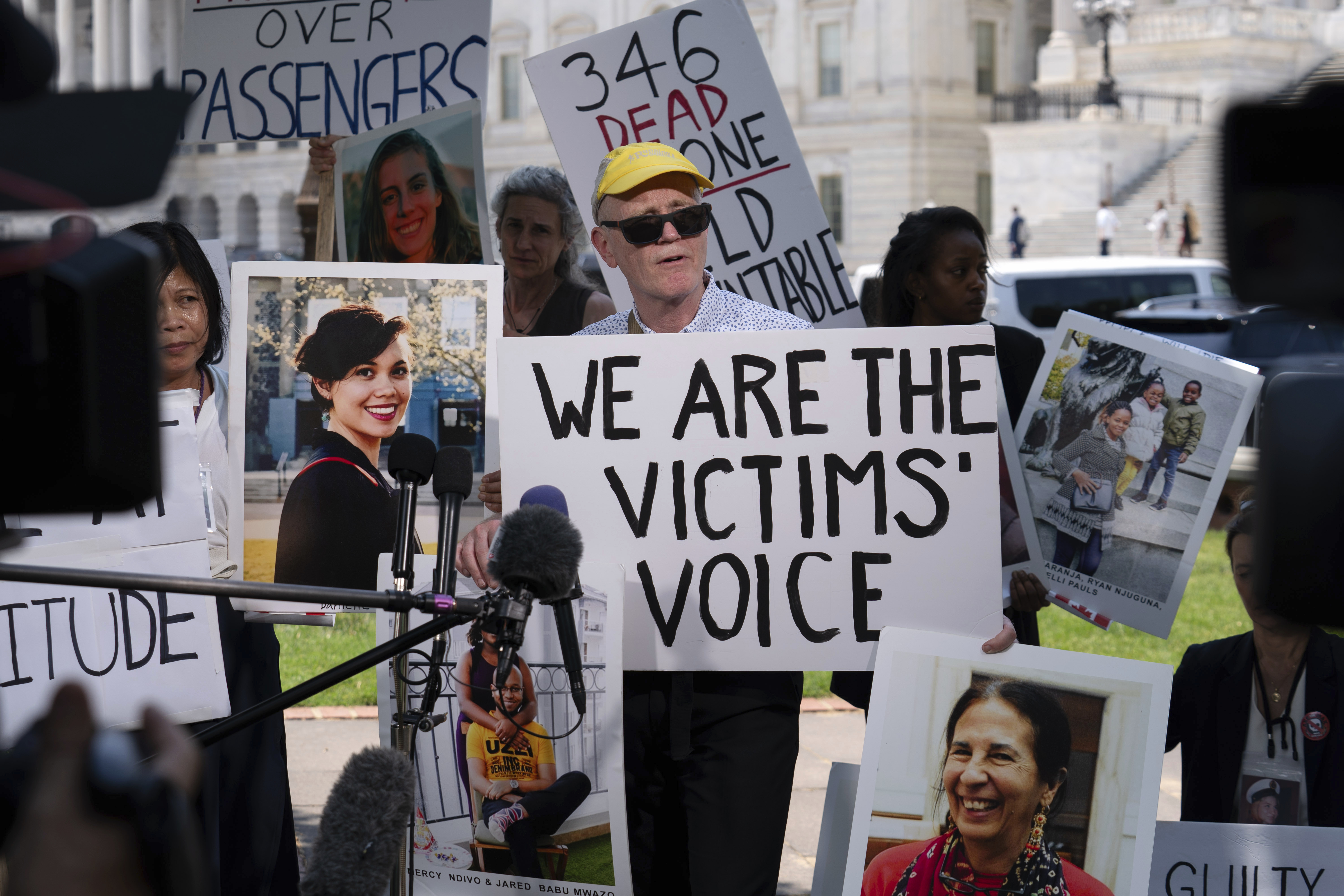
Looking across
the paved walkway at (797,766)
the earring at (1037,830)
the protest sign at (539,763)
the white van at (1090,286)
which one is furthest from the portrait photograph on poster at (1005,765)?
the white van at (1090,286)

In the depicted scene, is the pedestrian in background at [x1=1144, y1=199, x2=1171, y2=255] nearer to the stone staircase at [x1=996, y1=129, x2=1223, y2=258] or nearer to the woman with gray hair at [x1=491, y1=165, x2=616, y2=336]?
the stone staircase at [x1=996, y1=129, x2=1223, y2=258]

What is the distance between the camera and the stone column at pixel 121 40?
50281 millimetres

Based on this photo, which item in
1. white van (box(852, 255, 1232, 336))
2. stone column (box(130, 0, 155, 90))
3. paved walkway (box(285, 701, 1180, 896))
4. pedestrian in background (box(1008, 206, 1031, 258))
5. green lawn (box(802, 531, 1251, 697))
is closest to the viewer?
paved walkway (box(285, 701, 1180, 896))

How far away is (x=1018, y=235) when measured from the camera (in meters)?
36.6

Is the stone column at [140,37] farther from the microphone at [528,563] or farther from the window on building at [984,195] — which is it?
the microphone at [528,563]

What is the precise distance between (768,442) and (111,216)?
5.99ft

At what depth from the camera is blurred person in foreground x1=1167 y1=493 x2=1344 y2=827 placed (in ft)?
10.8

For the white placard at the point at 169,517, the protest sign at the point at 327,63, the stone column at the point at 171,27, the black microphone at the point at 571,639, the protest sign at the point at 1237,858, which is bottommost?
the protest sign at the point at 1237,858

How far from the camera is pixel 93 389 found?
1.06 meters

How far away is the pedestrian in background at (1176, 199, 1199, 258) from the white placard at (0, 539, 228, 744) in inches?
1094

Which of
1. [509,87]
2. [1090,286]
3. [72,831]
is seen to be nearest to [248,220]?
[509,87]

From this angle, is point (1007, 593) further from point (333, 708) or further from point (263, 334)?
point (333, 708)

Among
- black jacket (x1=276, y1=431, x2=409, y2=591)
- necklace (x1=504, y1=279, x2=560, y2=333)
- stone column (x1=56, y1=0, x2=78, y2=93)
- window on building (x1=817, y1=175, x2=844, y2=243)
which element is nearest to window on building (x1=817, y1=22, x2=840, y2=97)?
window on building (x1=817, y1=175, x2=844, y2=243)

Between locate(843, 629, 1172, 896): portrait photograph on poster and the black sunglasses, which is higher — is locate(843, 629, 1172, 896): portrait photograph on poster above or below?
below
